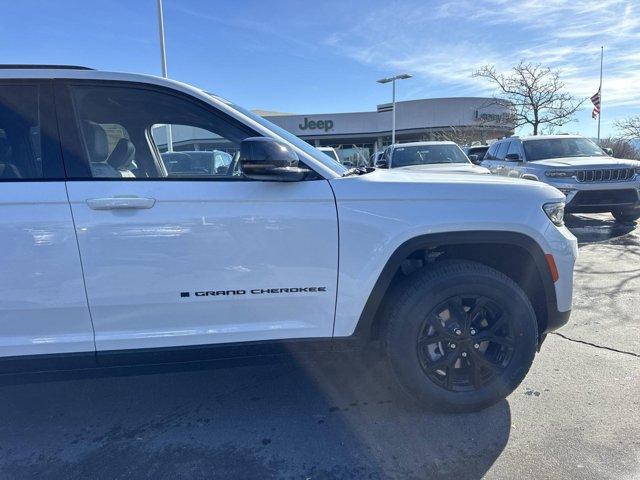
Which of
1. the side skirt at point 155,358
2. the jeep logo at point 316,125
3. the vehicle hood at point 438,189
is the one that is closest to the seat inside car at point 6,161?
the side skirt at point 155,358

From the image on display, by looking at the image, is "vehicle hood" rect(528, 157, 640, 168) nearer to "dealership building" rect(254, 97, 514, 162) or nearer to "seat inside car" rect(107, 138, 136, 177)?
"seat inside car" rect(107, 138, 136, 177)

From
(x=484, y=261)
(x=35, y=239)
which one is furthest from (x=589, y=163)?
(x=35, y=239)

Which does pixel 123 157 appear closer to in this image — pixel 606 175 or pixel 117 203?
pixel 117 203

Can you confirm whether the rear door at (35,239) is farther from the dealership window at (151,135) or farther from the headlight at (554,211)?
the headlight at (554,211)

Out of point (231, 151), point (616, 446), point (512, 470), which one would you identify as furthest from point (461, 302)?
point (231, 151)

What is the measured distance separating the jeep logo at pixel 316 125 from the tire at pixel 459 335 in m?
42.4

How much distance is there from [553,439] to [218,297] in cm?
200

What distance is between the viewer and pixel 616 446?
2.36m

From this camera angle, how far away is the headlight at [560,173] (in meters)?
7.78

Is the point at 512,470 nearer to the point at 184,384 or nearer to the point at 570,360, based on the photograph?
the point at 570,360

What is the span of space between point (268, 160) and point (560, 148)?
8.72 metres

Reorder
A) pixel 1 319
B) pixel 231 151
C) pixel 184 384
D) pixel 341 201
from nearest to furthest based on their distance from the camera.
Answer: pixel 1 319
pixel 341 201
pixel 231 151
pixel 184 384

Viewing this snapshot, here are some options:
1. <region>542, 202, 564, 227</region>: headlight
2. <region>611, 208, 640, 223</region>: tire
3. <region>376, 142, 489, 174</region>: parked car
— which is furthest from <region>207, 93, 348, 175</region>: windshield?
<region>611, 208, 640, 223</region>: tire

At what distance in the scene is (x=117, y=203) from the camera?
7.07ft
